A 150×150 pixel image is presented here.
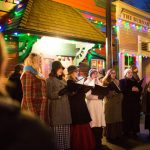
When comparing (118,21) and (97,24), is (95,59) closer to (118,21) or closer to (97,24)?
(97,24)

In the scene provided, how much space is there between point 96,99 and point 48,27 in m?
2.49

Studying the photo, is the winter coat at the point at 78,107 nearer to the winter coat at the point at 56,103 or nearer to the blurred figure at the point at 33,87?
the winter coat at the point at 56,103

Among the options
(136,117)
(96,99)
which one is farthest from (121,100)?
(96,99)

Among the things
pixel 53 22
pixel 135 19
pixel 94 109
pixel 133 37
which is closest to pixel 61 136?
pixel 94 109

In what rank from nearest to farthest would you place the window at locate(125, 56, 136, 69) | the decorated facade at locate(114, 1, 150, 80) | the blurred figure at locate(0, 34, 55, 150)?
the blurred figure at locate(0, 34, 55, 150), the decorated facade at locate(114, 1, 150, 80), the window at locate(125, 56, 136, 69)

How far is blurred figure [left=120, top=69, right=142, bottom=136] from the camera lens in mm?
8539

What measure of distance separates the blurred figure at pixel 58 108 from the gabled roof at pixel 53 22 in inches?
72.1

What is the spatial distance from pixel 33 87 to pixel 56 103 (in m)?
0.71

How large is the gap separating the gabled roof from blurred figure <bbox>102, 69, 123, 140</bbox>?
1.73m

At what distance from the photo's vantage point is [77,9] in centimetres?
1102

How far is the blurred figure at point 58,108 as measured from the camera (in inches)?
236

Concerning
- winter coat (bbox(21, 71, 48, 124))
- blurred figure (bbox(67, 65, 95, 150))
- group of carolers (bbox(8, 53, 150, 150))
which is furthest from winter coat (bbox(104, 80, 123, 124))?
winter coat (bbox(21, 71, 48, 124))

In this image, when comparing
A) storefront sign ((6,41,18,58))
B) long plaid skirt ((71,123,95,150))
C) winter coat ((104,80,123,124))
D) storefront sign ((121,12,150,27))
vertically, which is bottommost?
long plaid skirt ((71,123,95,150))

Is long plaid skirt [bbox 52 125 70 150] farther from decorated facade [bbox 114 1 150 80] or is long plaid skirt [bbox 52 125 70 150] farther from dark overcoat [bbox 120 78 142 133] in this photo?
decorated facade [bbox 114 1 150 80]
